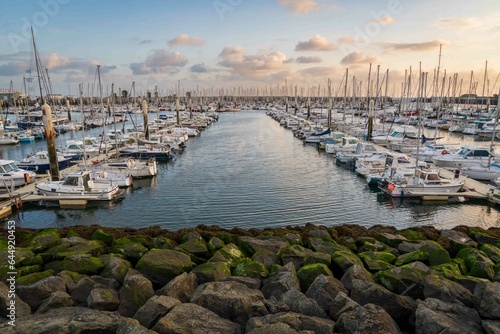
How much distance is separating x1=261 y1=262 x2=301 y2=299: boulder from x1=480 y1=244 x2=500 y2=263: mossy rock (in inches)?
258

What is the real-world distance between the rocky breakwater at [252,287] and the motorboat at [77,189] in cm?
1109

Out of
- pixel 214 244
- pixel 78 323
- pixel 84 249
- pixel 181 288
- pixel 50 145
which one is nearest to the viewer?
pixel 78 323

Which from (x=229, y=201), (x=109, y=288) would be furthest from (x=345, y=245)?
(x=229, y=201)

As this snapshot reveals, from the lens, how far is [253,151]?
4556cm

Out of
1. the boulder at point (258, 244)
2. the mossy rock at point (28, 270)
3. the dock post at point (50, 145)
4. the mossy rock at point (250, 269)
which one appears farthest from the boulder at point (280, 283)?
the dock post at point (50, 145)

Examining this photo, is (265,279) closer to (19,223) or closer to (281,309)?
(281,309)

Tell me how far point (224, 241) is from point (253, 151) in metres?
33.5

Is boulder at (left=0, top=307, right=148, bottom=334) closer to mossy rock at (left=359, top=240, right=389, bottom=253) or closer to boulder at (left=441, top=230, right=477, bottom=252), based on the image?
mossy rock at (left=359, top=240, right=389, bottom=253)

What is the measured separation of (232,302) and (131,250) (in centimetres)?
470

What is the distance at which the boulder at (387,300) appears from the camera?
777 centimetres

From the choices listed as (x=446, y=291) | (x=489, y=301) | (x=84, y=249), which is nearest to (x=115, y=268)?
(x=84, y=249)

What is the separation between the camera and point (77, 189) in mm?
23062

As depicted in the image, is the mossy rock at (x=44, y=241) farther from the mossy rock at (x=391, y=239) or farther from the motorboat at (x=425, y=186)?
the motorboat at (x=425, y=186)

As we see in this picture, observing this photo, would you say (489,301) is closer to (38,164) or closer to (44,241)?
(44,241)
